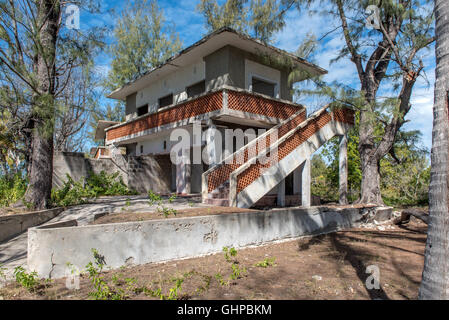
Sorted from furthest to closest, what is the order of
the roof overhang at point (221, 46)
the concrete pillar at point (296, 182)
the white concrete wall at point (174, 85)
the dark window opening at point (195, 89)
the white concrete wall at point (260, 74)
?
the dark window opening at point (195, 89) → the concrete pillar at point (296, 182) → the white concrete wall at point (174, 85) → the white concrete wall at point (260, 74) → the roof overhang at point (221, 46)

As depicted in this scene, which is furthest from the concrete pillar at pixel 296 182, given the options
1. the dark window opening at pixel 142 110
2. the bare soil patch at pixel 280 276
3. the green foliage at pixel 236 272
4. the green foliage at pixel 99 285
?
the green foliage at pixel 99 285

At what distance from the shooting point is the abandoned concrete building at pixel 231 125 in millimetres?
8375

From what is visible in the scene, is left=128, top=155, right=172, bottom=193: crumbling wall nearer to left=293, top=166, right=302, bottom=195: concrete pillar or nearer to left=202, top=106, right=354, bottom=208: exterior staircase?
left=293, top=166, right=302, bottom=195: concrete pillar

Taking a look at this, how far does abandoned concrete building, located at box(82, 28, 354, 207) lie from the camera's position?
8.38 metres

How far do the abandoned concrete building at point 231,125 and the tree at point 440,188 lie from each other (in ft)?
16.2

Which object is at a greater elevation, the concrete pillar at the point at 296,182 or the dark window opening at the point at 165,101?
the dark window opening at the point at 165,101

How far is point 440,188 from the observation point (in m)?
2.57

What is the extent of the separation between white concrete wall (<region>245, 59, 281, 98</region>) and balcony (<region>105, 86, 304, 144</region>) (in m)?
1.29

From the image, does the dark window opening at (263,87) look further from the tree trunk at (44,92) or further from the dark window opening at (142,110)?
the tree trunk at (44,92)

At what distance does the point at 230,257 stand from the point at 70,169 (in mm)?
10084

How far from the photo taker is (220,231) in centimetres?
533

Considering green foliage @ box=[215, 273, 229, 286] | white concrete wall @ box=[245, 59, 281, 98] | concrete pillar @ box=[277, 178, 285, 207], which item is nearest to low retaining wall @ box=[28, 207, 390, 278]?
green foliage @ box=[215, 273, 229, 286]

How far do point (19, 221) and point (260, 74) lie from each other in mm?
10076

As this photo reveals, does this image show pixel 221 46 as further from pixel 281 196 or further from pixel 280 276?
pixel 280 276
